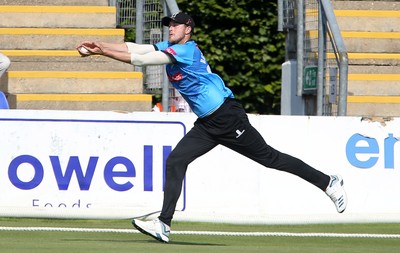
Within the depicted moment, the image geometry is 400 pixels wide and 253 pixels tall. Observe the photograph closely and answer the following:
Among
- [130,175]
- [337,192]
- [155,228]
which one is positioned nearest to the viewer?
[155,228]

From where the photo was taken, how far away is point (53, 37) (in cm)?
1611

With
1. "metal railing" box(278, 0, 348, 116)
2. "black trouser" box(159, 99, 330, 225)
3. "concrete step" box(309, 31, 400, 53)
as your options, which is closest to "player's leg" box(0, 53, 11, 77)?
"metal railing" box(278, 0, 348, 116)

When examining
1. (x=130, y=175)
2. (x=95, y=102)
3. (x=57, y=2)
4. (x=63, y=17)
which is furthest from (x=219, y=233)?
(x=57, y=2)

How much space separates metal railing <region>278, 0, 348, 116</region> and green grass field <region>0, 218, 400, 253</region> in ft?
10.9

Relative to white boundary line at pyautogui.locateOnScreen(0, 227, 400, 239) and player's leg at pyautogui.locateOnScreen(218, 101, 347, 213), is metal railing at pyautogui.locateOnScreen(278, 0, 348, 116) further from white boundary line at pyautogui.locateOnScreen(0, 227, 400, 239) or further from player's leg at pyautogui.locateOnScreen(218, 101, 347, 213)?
player's leg at pyautogui.locateOnScreen(218, 101, 347, 213)

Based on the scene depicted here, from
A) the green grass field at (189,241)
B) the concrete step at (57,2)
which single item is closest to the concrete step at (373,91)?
the concrete step at (57,2)

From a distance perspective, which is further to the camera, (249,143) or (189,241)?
(189,241)

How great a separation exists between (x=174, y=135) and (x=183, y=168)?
98.4 inches

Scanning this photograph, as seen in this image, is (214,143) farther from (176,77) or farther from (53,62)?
(53,62)

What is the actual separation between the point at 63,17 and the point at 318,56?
3459mm

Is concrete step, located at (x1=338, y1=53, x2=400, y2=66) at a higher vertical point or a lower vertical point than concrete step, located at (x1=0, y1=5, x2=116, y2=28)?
lower

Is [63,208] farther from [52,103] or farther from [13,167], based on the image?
[52,103]

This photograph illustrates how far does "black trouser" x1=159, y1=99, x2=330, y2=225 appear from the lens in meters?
9.55

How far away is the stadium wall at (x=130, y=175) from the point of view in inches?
473
